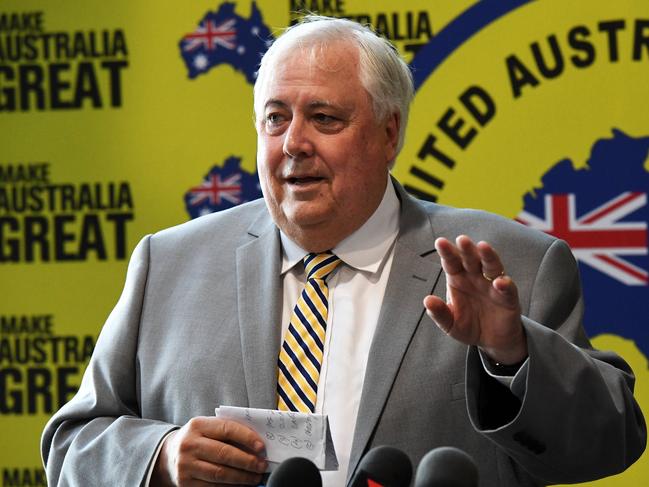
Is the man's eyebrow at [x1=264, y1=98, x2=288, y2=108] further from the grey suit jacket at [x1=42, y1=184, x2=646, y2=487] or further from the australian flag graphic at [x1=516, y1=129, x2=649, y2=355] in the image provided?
the australian flag graphic at [x1=516, y1=129, x2=649, y2=355]

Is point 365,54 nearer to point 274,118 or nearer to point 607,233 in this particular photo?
point 274,118

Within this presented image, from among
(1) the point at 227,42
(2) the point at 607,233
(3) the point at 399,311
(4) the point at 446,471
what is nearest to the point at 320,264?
(3) the point at 399,311

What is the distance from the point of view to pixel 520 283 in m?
2.43

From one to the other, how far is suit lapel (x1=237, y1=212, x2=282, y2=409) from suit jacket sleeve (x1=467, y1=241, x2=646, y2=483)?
19.9 inches

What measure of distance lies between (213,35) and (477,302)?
91.9 inches

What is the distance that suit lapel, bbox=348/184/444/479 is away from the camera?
230 cm

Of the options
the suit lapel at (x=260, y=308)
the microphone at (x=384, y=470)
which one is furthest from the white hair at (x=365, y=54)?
the microphone at (x=384, y=470)

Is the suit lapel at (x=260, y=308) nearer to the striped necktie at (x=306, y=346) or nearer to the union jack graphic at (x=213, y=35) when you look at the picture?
the striped necktie at (x=306, y=346)

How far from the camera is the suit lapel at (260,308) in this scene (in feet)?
7.82

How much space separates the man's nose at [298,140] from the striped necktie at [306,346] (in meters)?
0.26

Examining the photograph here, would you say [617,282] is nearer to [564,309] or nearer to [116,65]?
[564,309]

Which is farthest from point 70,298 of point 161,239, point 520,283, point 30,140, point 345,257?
point 520,283

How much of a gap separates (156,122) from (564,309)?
2.10 metres

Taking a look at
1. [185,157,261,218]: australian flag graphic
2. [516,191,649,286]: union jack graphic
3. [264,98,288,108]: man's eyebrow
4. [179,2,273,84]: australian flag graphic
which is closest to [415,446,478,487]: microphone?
[264,98,288,108]: man's eyebrow
